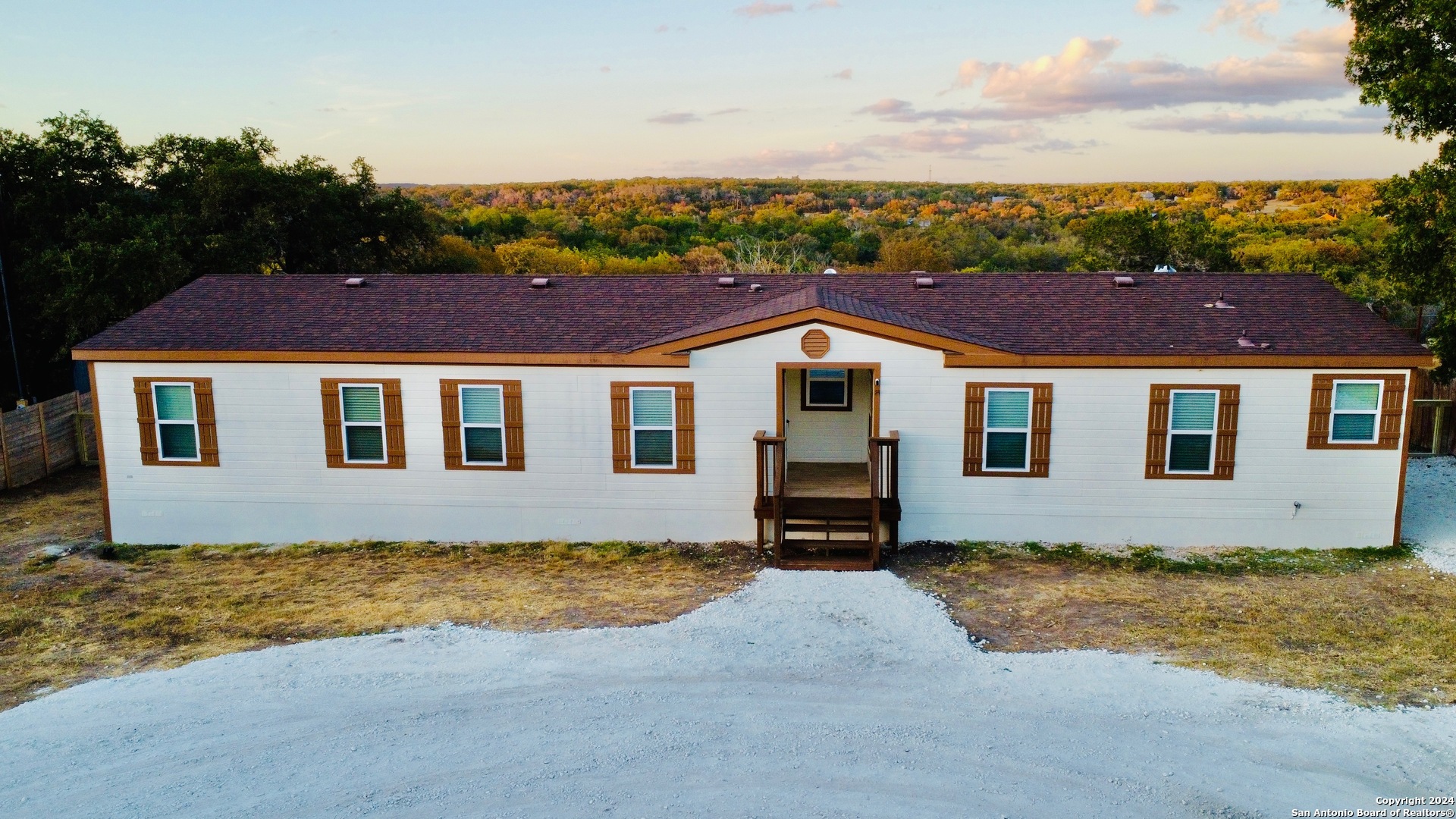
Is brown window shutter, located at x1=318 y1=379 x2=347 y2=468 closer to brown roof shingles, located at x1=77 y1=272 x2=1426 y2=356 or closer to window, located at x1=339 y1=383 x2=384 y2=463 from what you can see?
window, located at x1=339 y1=383 x2=384 y2=463

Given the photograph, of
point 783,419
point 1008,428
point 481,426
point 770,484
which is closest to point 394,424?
point 481,426

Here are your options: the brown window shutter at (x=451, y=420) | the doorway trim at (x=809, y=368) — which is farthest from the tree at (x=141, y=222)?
the doorway trim at (x=809, y=368)

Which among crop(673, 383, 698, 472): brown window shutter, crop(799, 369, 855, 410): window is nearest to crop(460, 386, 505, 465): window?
crop(673, 383, 698, 472): brown window shutter

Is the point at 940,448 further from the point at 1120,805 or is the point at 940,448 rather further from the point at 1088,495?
the point at 1120,805

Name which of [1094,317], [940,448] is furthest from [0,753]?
[1094,317]

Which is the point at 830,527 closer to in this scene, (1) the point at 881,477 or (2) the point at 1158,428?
(1) the point at 881,477

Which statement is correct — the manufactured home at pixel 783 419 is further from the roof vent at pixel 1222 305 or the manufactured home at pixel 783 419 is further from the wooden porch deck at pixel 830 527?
the roof vent at pixel 1222 305
